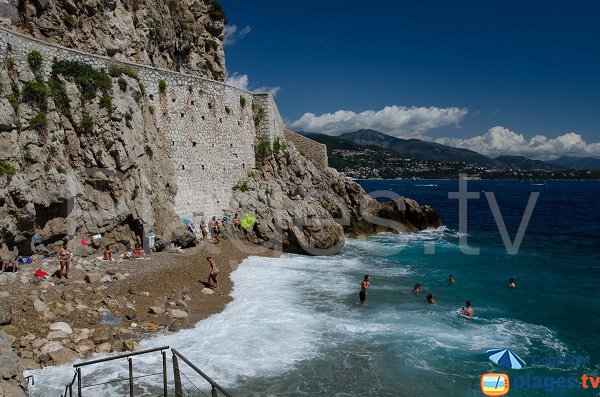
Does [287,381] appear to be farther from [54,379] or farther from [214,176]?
[214,176]

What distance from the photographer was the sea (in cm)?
1062

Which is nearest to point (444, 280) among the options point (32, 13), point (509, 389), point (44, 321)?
point (509, 389)

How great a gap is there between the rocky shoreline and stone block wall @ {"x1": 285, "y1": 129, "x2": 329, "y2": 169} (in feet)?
65.6

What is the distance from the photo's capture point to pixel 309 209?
91.6 ft

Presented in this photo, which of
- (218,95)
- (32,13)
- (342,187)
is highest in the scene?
(32,13)

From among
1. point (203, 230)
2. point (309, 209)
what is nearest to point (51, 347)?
point (203, 230)

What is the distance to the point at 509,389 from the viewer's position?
10938 mm

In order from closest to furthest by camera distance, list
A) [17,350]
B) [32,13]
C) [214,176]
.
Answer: [17,350] < [32,13] < [214,176]

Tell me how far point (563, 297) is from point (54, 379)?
20.4m

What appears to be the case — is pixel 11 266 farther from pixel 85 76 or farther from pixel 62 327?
pixel 85 76

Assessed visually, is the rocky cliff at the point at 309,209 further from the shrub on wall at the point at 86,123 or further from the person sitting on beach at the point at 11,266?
the person sitting on beach at the point at 11,266

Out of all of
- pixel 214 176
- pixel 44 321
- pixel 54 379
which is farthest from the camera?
pixel 214 176

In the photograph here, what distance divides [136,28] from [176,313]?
1981 cm

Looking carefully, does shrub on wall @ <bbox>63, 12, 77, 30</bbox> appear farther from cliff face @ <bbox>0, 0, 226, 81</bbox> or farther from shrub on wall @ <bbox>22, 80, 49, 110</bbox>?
shrub on wall @ <bbox>22, 80, 49, 110</bbox>
